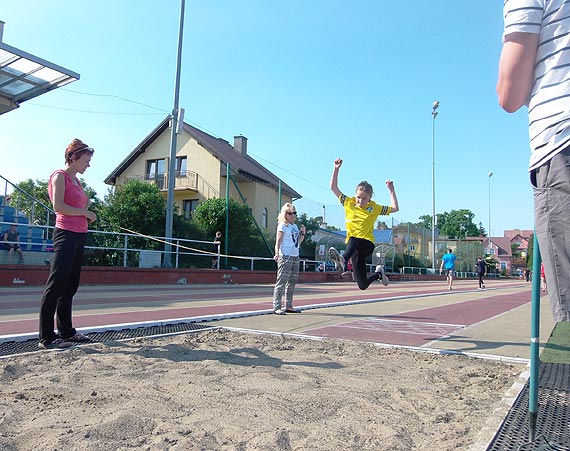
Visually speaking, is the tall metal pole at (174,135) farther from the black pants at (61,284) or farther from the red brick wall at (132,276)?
the black pants at (61,284)

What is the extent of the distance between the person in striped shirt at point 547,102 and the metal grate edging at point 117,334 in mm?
3856

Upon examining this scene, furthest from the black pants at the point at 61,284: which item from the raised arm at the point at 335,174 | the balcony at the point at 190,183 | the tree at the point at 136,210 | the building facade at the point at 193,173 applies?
the balcony at the point at 190,183

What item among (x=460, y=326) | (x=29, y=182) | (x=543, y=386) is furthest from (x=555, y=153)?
(x=29, y=182)

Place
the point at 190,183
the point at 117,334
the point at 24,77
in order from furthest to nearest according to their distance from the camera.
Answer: the point at 190,183 < the point at 24,77 < the point at 117,334

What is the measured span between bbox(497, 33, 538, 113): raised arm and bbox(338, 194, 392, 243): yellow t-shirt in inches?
177

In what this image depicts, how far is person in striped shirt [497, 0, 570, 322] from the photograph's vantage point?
5.30 ft

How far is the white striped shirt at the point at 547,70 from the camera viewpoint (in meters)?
1.64

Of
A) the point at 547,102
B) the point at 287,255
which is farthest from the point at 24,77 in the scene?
the point at 547,102

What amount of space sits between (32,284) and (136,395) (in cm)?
1159

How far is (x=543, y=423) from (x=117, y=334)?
12.7ft

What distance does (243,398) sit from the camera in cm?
286

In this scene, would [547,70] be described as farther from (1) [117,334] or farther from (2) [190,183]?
(2) [190,183]

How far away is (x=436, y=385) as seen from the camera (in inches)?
129

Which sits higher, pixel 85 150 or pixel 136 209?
pixel 136 209
